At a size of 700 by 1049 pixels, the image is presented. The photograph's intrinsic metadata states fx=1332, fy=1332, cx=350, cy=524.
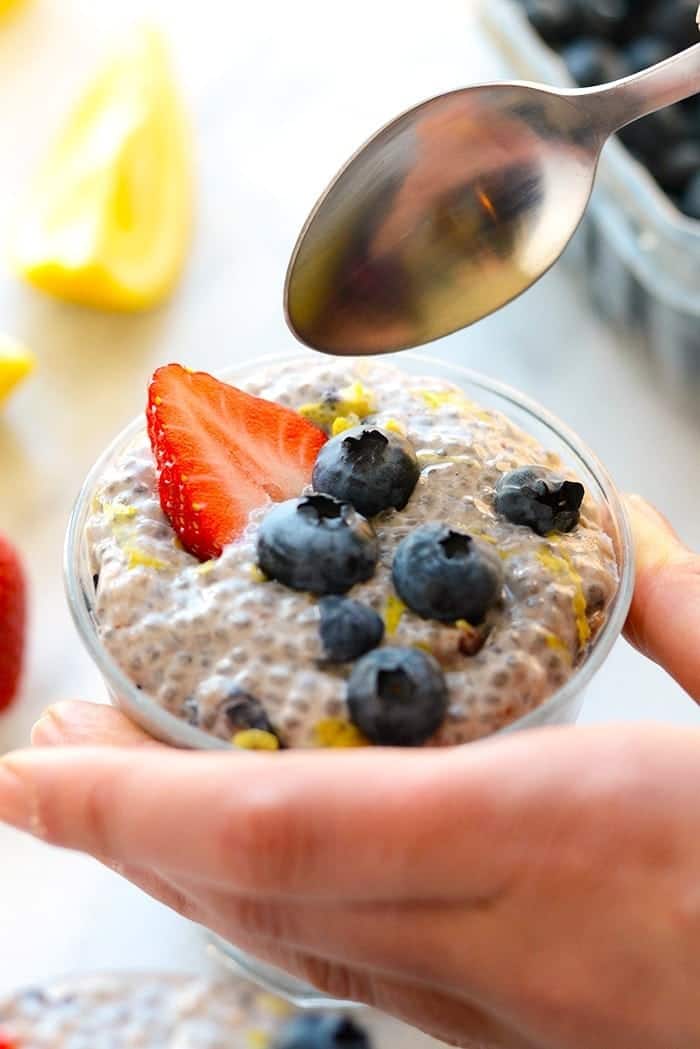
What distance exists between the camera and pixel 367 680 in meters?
1.02

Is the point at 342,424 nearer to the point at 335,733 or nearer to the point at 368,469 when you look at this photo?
the point at 368,469

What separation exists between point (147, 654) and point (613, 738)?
39cm

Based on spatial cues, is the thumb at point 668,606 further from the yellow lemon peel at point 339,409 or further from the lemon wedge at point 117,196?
the lemon wedge at point 117,196

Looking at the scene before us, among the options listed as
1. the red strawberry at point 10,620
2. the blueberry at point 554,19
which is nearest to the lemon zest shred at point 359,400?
the red strawberry at point 10,620

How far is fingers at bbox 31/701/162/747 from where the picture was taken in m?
1.14

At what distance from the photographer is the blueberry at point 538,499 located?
1.17m

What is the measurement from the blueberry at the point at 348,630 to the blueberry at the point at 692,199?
3.40ft

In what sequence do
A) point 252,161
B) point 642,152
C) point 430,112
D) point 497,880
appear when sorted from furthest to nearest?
point 252,161
point 642,152
point 430,112
point 497,880

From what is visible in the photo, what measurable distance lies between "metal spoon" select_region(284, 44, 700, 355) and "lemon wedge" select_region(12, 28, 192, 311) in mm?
819

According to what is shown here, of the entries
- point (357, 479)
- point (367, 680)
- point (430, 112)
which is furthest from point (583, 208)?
point (367, 680)

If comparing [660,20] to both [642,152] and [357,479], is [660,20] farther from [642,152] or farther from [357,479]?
[357,479]

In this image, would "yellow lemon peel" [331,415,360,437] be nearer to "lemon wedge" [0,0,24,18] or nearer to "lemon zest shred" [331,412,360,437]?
"lemon zest shred" [331,412,360,437]

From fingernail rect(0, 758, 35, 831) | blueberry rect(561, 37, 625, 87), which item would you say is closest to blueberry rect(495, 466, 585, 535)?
fingernail rect(0, 758, 35, 831)

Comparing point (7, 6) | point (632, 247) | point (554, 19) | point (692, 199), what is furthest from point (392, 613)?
point (7, 6)
